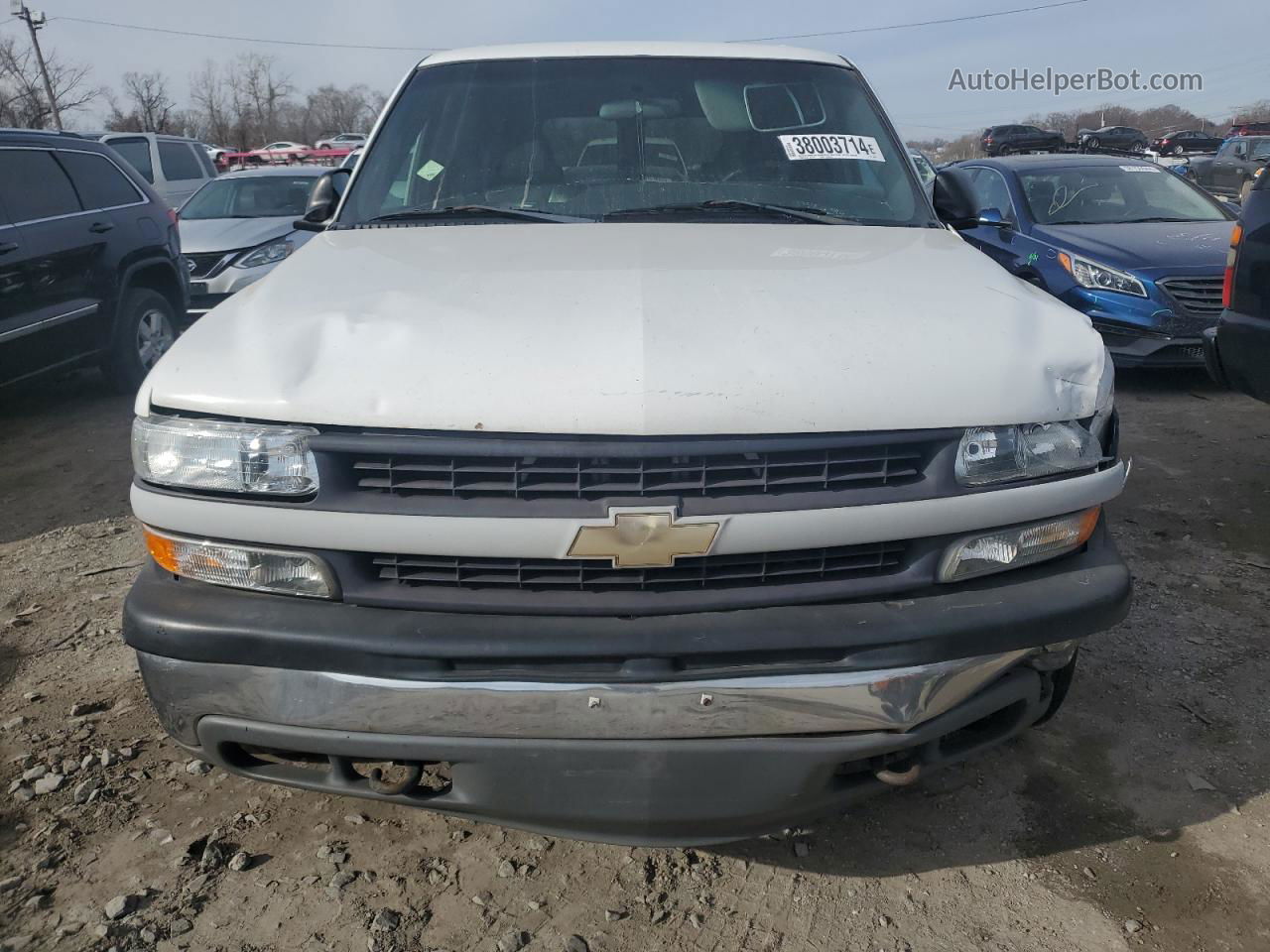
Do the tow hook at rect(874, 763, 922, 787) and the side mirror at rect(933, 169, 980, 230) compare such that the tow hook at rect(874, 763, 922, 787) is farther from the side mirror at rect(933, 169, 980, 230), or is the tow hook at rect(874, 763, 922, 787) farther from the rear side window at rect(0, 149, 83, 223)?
the rear side window at rect(0, 149, 83, 223)

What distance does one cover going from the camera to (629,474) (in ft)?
5.91

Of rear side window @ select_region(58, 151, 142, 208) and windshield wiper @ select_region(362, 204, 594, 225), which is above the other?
windshield wiper @ select_region(362, 204, 594, 225)

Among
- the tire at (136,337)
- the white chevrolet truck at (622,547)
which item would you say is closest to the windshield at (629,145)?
the white chevrolet truck at (622,547)

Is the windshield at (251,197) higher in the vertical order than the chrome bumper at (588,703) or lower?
lower

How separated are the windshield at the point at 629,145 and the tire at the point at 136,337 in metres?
3.89

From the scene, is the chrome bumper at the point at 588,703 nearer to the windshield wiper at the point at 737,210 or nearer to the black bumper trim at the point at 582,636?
the black bumper trim at the point at 582,636

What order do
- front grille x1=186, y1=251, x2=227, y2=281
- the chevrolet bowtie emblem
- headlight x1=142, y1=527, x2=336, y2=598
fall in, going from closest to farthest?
the chevrolet bowtie emblem
headlight x1=142, y1=527, x2=336, y2=598
front grille x1=186, y1=251, x2=227, y2=281

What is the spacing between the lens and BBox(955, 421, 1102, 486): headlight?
1.91 metres

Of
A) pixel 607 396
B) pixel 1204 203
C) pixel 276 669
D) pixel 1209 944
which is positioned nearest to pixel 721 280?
pixel 607 396

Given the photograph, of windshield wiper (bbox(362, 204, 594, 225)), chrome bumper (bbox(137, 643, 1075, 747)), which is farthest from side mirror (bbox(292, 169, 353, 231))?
chrome bumper (bbox(137, 643, 1075, 747))

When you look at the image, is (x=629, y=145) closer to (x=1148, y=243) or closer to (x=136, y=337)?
(x=136, y=337)

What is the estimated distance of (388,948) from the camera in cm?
206

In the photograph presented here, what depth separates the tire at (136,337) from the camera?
6488 millimetres

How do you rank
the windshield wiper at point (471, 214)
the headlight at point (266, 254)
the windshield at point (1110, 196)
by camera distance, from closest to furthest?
the windshield wiper at point (471, 214), the windshield at point (1110, 196), the headlight at point (266, 254)
